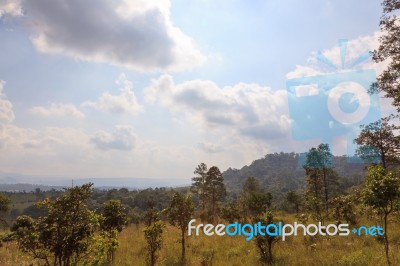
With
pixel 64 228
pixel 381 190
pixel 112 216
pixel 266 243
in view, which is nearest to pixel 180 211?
pixel 112 216

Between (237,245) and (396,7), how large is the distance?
56.2 ft

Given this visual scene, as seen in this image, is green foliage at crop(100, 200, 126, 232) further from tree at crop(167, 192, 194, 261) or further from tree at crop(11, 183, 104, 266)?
tree at crop(11, 183, 104, 266)

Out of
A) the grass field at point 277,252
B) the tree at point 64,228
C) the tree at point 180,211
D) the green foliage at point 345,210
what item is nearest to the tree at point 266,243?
the grass field at point 277,252

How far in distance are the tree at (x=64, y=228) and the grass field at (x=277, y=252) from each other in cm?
509

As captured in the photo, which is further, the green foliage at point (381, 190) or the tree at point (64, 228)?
the green foliage at point (381, 190)

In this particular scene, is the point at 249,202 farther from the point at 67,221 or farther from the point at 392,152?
the point at 67,221

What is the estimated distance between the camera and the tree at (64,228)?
29.2 feet

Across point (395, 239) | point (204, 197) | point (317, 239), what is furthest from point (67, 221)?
point (204, 197)

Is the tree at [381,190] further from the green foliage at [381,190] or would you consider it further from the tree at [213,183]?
the tree at [213,183]

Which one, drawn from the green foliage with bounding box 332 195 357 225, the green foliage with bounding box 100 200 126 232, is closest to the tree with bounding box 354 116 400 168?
the green foliage with bounding box 332 195 357 225

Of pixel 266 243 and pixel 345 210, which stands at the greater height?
pixel 345 210

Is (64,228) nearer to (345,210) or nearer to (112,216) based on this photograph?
(112,216)

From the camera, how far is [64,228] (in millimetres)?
8992

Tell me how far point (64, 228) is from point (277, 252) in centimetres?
1168
